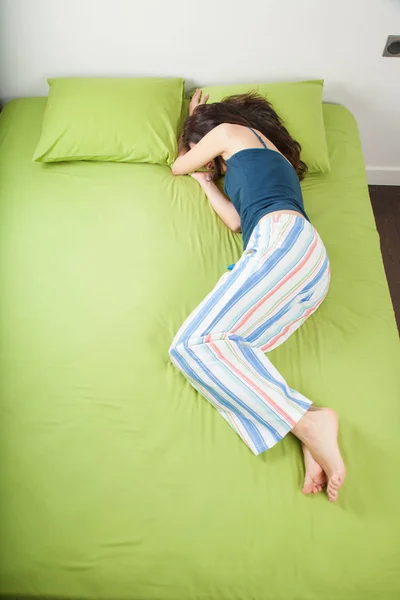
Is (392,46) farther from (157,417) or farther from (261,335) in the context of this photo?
(157,417)

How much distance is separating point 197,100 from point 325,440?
133cm

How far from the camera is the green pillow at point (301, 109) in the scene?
73.5 inches

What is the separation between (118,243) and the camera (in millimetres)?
1689

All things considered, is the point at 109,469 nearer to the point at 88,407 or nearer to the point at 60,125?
the point at 88,407

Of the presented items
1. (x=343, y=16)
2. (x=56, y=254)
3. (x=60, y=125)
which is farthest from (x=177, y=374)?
(x=343, y=16)

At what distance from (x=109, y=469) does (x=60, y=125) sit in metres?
1.25

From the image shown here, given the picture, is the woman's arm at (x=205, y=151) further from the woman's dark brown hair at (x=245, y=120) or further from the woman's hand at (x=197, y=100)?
the woman's hand at (x=197, y=100)

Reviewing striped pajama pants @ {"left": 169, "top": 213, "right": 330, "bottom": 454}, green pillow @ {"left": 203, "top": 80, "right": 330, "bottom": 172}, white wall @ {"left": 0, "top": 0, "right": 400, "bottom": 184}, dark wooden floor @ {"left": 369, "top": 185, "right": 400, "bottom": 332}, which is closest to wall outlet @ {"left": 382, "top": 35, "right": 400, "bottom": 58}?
white wall @ {"left": 0, "top": 0, "right": 400, "bottom": 184}

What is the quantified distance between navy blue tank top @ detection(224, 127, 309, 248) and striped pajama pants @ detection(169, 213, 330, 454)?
7 cm

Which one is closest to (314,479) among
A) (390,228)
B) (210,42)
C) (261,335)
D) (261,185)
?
(261,335)

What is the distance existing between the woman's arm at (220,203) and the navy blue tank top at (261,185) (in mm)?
107

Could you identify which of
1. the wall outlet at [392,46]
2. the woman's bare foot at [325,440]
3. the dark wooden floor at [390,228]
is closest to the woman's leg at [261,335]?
the woman's bare foot at [325,440]

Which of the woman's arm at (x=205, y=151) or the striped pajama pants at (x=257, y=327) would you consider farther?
the woman's arm at (x=205, y=151)

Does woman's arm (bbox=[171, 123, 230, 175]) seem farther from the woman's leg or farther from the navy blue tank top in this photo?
the woman's leg
